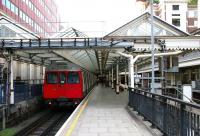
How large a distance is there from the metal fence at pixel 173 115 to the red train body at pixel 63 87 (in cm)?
1112

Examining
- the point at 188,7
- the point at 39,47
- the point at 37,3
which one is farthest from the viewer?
the point at 188,7

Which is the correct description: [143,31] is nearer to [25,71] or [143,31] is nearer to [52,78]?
[52,78]

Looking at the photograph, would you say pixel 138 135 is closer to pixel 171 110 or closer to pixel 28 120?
pixel 171 110

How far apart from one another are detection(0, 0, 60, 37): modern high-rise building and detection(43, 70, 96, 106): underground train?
1462 cm

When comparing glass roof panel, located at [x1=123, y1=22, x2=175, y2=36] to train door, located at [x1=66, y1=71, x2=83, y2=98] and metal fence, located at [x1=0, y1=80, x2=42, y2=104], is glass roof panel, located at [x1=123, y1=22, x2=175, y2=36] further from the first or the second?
metal fence, located at [x1=0, y1=80, x2=42, y2=104]

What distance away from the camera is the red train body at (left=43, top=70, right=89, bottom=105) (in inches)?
942

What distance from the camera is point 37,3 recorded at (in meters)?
73.4

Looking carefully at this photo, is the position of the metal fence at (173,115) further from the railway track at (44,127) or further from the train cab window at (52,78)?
the train cab window at (52,78)

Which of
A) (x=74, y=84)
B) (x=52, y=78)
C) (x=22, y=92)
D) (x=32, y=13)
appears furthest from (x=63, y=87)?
(x=32, y=13)

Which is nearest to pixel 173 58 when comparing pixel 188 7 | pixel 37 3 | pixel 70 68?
pixel 70 68

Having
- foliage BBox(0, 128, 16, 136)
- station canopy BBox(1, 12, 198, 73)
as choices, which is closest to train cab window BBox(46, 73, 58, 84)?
station canopy BBox(1, 12, 198, 73)

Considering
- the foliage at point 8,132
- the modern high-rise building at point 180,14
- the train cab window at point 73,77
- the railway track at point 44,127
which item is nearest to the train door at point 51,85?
the train cab window at point 73,77

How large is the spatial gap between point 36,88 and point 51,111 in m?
2.09

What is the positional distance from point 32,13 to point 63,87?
4672 cm
